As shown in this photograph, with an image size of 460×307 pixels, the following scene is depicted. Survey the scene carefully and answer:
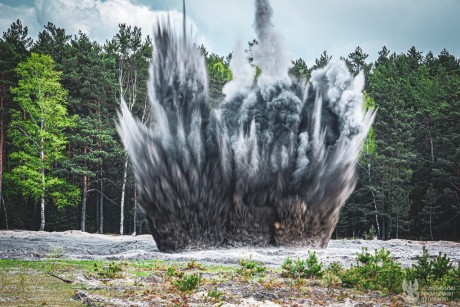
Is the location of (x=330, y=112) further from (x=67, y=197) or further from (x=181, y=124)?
(x=67, y=197)

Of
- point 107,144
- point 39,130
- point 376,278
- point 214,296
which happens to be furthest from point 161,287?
point 107,144

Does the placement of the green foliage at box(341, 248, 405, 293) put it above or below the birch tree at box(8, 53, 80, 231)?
below

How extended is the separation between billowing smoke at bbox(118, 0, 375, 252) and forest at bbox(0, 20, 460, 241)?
54.7ft

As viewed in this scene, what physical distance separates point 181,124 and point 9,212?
29220 millimetres

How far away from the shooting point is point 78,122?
127ft

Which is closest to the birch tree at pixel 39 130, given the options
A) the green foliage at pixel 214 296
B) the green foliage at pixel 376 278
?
the green foliage at pixel 376 278

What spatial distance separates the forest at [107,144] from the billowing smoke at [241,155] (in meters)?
Answer: 16.7

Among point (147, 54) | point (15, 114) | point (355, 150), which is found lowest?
point (355, 150)

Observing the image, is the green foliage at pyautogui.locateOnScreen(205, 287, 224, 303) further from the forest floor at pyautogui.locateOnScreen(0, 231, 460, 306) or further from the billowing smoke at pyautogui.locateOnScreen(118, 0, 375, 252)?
the billowing smoke at pyautogui.locateOnScreen(118, 0, 375, 252)

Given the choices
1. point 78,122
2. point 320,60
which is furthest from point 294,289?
point 320,60

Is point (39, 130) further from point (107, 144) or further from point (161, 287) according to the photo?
point (161, 287)

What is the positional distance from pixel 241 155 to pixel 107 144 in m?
26.1


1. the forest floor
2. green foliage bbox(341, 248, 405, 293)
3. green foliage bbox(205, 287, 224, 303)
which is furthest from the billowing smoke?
green foliage bbox(205, 287, 224, 303)

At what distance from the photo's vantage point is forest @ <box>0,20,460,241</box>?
34.4 m
